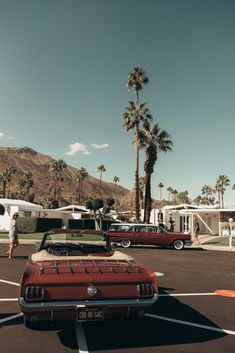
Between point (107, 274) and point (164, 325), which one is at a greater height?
point (107, 274)

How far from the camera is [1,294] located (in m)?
7.55

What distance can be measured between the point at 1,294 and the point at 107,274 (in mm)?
3840

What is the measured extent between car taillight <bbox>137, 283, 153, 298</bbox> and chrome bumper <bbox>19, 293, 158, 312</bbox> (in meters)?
0.07

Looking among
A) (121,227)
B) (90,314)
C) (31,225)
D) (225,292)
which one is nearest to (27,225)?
(31,225)

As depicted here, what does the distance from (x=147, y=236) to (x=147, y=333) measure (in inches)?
703

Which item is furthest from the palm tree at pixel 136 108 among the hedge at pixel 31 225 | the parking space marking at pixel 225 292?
the parking space marking at pixel 225 292

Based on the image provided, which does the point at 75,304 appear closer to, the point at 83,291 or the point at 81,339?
the point at 83,291

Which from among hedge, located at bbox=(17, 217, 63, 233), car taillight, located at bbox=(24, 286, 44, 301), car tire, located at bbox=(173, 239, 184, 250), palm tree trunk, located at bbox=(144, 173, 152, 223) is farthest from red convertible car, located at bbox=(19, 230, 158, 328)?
hedge, located at bbox=(17, 217, 63, 233)

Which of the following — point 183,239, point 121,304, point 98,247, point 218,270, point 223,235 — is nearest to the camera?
point 121,304

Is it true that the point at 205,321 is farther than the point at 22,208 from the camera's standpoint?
No

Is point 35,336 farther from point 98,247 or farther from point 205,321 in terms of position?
point 205,321

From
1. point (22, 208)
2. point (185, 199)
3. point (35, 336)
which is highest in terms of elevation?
point (185, 199)

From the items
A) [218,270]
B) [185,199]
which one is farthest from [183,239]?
[185,199]

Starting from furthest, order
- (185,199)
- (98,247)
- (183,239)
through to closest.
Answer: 1. (185,199)
2. (183,239)
3. (98,247)
